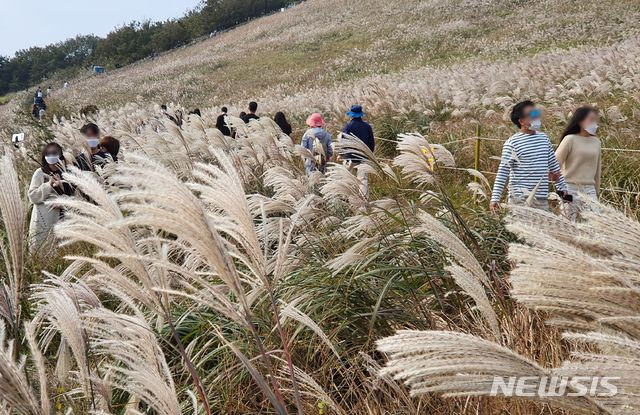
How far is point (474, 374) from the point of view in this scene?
1.07 m

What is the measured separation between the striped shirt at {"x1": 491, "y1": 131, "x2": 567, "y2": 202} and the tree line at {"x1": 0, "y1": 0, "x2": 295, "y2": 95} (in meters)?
60.4

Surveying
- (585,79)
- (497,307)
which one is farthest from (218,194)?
(585,79)

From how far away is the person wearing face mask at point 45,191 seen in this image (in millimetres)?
5219

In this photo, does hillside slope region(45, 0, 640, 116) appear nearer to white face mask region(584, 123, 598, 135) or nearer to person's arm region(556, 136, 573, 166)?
person's arm region(556, 136, 573, 166)

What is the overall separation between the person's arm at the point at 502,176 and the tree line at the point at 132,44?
60.4m

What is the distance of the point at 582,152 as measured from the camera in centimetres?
463

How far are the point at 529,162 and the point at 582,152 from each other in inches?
20.9

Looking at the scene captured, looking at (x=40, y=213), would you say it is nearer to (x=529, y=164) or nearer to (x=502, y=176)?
(x=502, y=176)

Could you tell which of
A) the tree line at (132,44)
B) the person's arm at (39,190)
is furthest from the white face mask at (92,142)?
the tree line at (132,44)

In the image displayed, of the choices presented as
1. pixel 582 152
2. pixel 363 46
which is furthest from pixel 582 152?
pixel 363 46

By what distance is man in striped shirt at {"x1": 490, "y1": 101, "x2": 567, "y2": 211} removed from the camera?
4484mm

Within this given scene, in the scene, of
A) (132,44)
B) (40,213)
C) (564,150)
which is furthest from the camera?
(132,44)

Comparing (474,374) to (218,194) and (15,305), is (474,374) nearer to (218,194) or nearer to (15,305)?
(218,194)

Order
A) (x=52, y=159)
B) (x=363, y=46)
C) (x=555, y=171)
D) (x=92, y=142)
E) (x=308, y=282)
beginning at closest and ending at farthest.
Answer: (x=308, y=282) < (x=555, y=171) < (x=52, y=159) < (x=92, y=142) < (x=363, y=46)
